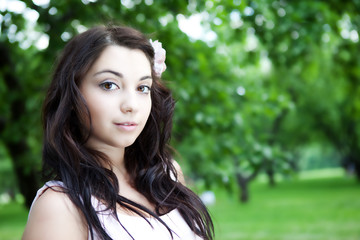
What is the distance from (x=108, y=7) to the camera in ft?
14.3

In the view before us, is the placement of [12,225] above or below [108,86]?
below

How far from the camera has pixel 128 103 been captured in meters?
1.79

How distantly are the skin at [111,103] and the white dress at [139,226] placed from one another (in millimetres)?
62

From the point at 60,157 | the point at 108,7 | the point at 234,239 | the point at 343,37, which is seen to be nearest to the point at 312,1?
the point at 343,37

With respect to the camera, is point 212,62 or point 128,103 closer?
point 128,103

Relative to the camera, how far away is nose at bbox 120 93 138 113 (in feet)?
5.88

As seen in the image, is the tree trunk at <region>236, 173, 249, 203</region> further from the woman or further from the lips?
the lips

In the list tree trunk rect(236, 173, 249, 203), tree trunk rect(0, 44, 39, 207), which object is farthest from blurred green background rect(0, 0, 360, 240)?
tree trunk rect(236, 173, 249, 203)

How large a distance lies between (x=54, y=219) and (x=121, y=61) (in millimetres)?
658

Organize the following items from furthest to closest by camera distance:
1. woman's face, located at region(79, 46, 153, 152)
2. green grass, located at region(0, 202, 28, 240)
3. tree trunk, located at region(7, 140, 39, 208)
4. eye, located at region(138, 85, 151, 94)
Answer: green grass, located at region(0, 202, 28, 240), tree trunk, located at region(7, 140, 39, 208), eye, located at region(138, 85, 151, 94), woman's face, located at region(79, 46, 153, 152)

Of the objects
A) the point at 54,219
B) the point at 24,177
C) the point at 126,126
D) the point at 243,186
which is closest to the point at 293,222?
the point at 243,186

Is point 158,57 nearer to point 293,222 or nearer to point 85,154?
point 85,154

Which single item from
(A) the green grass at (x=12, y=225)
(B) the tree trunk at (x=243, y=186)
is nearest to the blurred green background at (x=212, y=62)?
(A) the green grass at (x=12, y=225)

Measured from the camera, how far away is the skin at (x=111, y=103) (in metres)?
1.63
